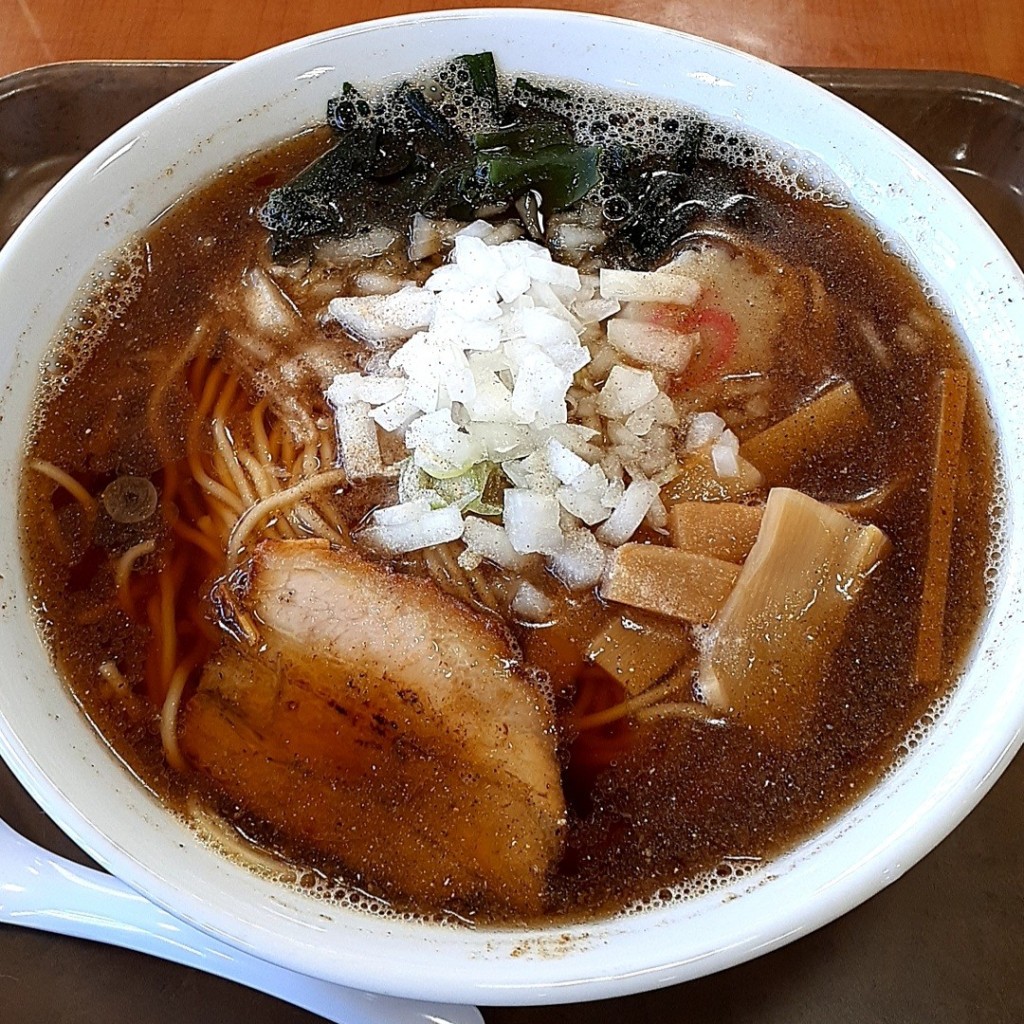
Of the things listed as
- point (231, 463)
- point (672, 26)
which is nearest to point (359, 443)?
point (231, 463)

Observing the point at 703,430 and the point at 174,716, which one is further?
the point at 703,430

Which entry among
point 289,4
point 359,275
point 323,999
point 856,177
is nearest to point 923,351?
point 856,177

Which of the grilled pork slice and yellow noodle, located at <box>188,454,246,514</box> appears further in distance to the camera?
yellow noodle, located at <box>188,454,246,514</box>

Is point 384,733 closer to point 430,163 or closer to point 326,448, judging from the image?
point 326,448

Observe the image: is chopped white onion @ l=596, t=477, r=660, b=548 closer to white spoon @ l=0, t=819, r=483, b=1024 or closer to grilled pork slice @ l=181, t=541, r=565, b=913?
grilled pork slice @ l=181, t=541, r=565, b=913

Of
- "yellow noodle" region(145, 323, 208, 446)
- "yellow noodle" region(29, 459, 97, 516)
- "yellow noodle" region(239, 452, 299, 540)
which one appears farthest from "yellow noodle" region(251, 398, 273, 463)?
"yellow noodle" region(29, 459, 97, 516)

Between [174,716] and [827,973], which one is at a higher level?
[174,716]

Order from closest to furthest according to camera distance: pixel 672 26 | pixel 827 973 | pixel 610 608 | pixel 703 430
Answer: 1. pixel 827 973
2. pixel 610 608
3. pixel 703 430
4. pixel 672 26
